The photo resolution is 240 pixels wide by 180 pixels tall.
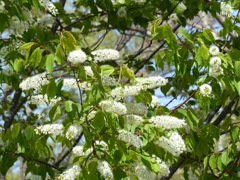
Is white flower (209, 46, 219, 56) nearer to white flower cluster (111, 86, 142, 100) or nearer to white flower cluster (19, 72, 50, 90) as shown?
white flower cluster (111, 86, 142, 100)

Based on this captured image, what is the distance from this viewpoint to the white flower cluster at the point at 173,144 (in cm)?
246

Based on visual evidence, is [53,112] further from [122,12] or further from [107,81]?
[122,12]

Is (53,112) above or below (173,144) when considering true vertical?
above

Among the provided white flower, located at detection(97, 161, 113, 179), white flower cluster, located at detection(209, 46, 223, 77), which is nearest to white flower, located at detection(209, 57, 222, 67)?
white flower cluster, located at detection(209, 46, 223, 77)

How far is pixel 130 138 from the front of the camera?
7.86 ft

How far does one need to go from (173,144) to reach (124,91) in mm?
447

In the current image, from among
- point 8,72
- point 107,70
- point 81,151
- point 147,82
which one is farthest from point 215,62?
point 8,72

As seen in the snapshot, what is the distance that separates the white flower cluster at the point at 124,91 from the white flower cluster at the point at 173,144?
0.35 metres

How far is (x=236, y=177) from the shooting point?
3379mm

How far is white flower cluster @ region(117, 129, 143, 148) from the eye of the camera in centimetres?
237

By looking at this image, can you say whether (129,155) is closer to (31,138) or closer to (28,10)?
(31,138)

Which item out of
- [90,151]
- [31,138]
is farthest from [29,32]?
[90,151]

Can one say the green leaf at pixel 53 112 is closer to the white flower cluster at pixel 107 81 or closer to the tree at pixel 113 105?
the tree at pixel 113 105

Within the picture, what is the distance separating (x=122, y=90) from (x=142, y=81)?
16cm
